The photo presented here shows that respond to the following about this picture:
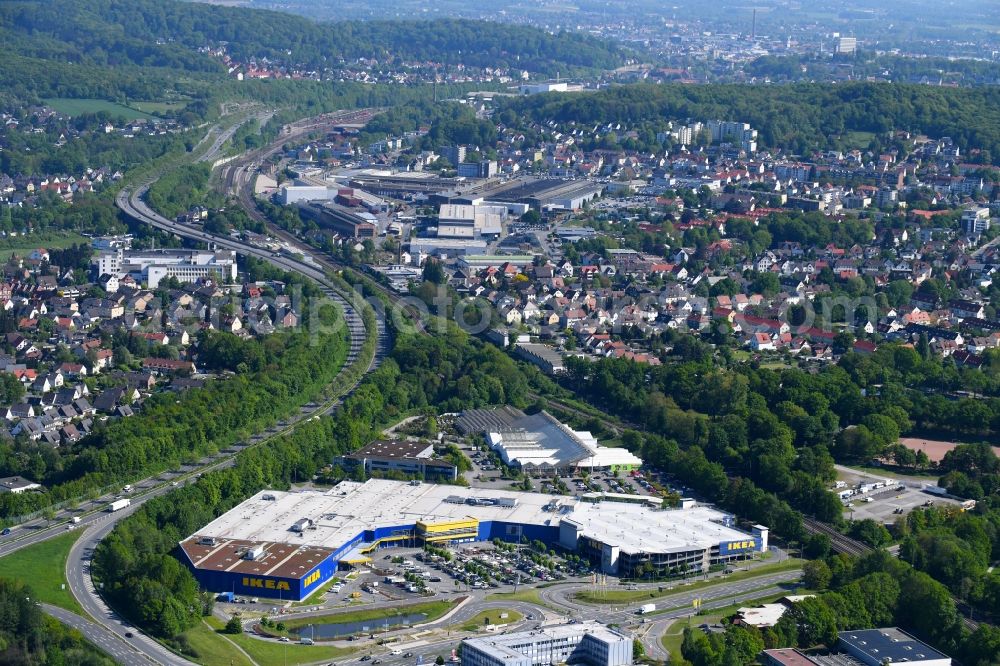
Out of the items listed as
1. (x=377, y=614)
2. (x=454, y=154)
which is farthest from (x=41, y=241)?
(x=377, y=614)

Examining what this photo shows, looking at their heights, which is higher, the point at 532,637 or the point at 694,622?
the point at 532,637

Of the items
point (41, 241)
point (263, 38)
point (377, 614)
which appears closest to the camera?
point (377, 614)

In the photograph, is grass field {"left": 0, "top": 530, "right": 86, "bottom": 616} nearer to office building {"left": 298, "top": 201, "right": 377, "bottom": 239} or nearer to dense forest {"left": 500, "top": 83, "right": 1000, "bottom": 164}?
office building {"left": 298, "top": 201, "right": 377, "bottom": 239}

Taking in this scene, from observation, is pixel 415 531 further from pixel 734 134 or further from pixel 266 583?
pixel 734 134

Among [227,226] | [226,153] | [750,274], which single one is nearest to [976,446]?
[750,274]

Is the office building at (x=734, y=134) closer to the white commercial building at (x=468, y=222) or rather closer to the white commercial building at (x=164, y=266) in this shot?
the white commercial building at (x=468, y=222)

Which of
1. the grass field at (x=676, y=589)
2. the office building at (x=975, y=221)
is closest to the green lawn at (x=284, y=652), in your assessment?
the grass field at (x=676, y=589)
